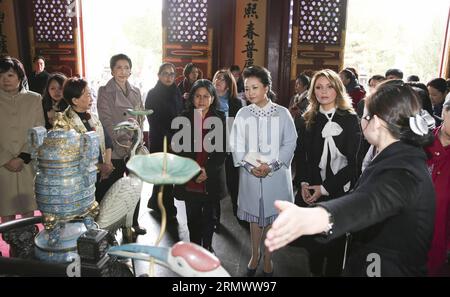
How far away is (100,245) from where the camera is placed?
115cm

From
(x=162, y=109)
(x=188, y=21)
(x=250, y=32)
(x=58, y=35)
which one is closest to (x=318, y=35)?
(x=250, y=32)

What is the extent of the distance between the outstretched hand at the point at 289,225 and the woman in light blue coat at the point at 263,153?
Result: 1.42m

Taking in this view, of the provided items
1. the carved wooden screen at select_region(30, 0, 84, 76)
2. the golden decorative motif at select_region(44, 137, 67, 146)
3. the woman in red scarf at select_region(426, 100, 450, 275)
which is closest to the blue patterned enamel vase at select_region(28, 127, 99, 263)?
the golden decorative motif at select_region(44, 137, 67, 146)

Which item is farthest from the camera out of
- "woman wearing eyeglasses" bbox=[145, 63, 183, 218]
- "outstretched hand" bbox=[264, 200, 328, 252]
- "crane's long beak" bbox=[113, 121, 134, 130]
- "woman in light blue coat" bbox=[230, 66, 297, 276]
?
"woman wearing eyeglasses" bbox=[145, 63, 183, 218]

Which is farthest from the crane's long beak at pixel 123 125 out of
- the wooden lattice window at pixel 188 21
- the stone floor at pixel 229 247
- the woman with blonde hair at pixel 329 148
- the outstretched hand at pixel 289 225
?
the wooden lattice window at pixel 188 21

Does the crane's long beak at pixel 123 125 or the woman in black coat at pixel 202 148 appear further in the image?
the woman in black coat at pixel 202 148

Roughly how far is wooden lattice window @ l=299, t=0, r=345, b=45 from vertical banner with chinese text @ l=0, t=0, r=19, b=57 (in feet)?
15.8

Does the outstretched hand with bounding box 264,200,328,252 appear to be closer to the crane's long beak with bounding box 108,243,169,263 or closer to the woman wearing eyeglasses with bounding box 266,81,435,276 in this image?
the woman wearing eyeglasses with bounding box 266,81,435,276

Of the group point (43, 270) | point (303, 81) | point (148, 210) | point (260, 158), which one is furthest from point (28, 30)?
point (43, 270)

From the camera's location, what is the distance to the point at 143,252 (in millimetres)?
940

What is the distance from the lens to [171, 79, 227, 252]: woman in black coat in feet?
7.77

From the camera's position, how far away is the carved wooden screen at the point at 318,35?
5.51 m

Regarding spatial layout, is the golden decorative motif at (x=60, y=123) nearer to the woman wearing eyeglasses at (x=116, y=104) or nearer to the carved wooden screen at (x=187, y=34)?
the woman wearing eyeglasses at (x=116, y=104)
